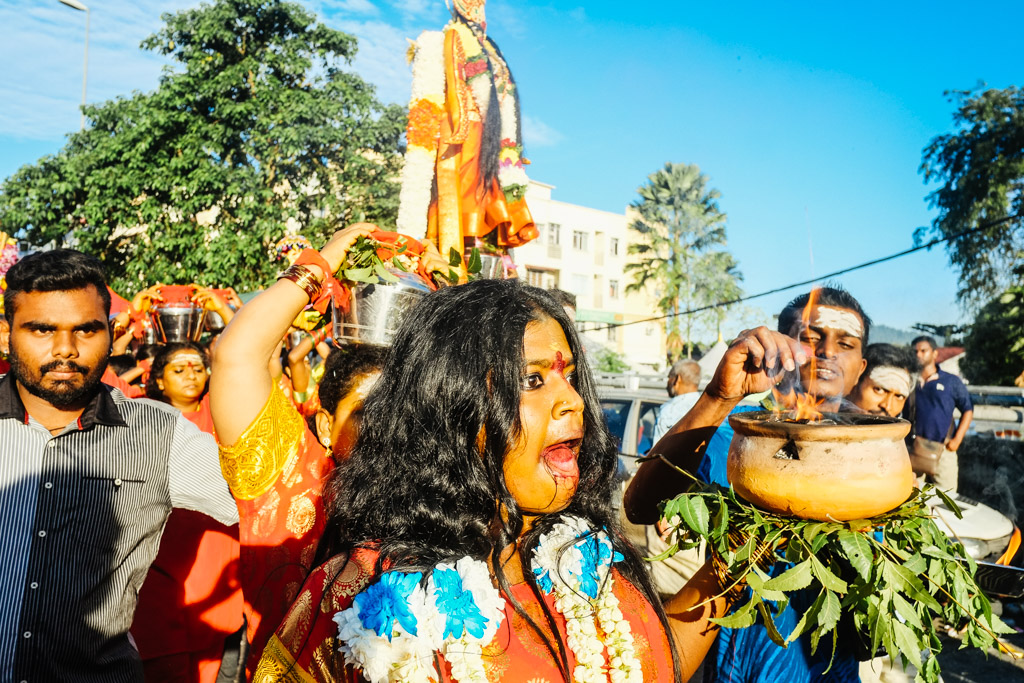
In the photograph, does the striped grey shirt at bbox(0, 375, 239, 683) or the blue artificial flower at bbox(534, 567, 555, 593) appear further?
the striped grey shirt at bbox(0, 375, 239, 683)

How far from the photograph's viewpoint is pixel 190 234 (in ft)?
45.2

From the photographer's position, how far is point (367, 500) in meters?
1.66

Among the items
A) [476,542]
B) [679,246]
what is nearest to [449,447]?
[476,542]

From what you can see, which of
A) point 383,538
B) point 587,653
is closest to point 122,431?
point 383,538

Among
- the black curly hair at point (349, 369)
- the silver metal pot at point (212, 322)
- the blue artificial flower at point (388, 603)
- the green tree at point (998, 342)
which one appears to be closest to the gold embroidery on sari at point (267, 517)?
the black curly hair at point (349, 369)

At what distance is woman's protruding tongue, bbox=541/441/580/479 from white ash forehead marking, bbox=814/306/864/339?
154 centimetres

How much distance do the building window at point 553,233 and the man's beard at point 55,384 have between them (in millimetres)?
46071

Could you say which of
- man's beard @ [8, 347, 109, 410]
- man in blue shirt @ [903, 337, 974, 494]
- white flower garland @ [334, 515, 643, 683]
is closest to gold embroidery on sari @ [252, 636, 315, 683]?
white flower garland @ [334, 515, 643, 683]

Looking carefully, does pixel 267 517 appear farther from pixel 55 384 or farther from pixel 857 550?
pixel 857 550

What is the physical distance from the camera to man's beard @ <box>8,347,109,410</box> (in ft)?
8.21

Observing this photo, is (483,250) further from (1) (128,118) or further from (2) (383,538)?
(1) (128,118)

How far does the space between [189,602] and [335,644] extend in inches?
92.7

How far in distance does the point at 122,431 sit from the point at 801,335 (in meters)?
2.58

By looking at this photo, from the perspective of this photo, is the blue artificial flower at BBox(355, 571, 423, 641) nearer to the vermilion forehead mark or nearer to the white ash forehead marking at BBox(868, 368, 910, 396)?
the vermilion forehead mark
